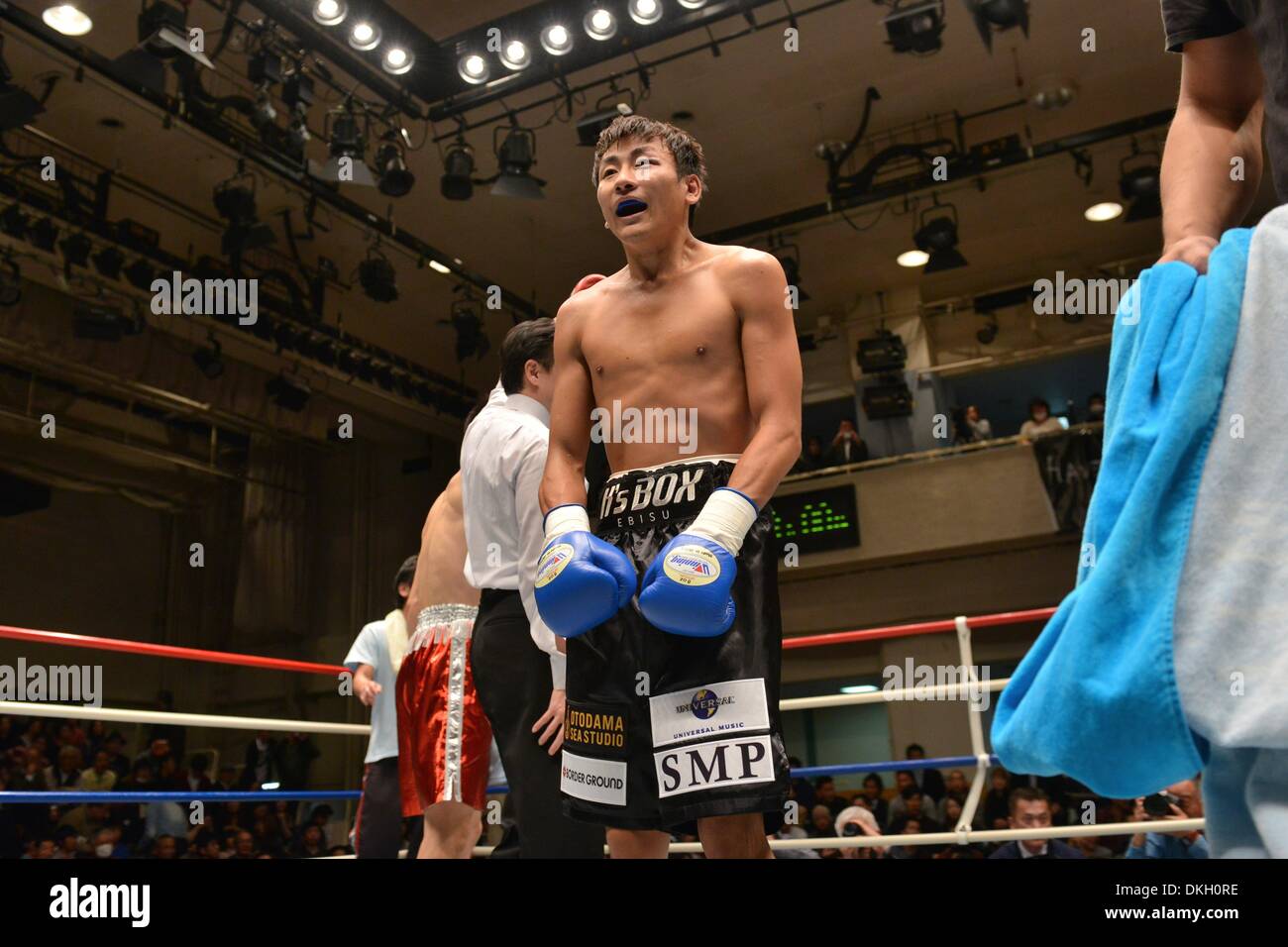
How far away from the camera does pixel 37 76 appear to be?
23.7ft

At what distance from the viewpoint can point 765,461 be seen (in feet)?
5.35

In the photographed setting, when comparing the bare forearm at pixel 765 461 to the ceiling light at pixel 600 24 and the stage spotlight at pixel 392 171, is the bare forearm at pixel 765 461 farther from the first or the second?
the stage spotlight at pixel 392 171

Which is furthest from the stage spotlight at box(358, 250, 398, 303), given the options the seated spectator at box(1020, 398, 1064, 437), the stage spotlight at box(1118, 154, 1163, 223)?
the seated spectator at box(1020, 398, 1064, 437)

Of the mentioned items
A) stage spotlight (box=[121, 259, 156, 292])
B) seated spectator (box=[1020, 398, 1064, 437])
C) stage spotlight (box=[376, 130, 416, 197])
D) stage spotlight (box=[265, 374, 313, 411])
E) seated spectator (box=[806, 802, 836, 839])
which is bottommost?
seated spectator (box=[806, 802, 836, 839])

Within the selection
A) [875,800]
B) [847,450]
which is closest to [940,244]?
[847,450]

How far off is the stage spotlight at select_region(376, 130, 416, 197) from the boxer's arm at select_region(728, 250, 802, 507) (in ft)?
17.6

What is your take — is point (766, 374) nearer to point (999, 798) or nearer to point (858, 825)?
point (858, 825)

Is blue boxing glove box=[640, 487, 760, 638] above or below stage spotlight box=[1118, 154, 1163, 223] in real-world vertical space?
below

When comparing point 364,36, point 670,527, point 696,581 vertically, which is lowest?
point 696,581

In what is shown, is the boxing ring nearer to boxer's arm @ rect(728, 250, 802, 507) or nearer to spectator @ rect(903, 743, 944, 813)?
boxer's arm @ rect(728, 250, 802, 507)

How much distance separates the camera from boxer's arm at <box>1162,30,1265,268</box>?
108cm

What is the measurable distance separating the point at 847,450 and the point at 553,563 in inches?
361

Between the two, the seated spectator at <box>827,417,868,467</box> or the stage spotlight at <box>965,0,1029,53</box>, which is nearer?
the stage spotlight at <box>965,0,1029,53</box>
